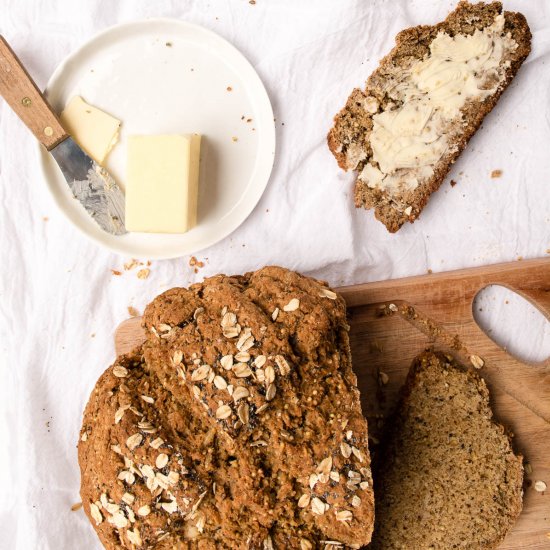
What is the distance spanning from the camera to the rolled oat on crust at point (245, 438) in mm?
2574

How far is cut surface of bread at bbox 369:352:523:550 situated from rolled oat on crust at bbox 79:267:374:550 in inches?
24.6

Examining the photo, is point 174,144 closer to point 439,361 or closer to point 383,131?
point 383,131

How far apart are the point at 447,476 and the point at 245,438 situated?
124 centimetres

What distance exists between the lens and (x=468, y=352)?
340 cm

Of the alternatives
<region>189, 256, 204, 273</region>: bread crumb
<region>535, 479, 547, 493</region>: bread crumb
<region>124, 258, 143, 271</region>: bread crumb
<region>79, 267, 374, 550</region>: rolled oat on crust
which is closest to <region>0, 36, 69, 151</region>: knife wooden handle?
<region>124, 258, 143, 271</region>: bread crumb

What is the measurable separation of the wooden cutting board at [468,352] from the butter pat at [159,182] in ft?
1.82

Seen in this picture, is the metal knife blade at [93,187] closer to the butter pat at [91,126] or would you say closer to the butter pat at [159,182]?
the butter pat at [91,126]

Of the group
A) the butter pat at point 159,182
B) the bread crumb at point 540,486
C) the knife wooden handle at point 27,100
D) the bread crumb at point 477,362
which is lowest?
the bread crumb at point 540,486

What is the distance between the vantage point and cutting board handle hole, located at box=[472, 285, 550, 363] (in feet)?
11.7

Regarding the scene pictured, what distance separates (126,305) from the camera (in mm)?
3654

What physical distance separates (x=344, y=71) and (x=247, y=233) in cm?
104

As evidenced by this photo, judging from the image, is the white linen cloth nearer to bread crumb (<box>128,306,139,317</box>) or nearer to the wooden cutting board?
bread crumb (<box>128,306,139,317</box>)

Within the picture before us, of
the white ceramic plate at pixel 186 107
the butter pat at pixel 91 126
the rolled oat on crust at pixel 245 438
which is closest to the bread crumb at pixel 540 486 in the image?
the rolled oat on crust at pixel 245 438

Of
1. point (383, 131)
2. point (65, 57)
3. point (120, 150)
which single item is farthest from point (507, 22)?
point (65, 57)
